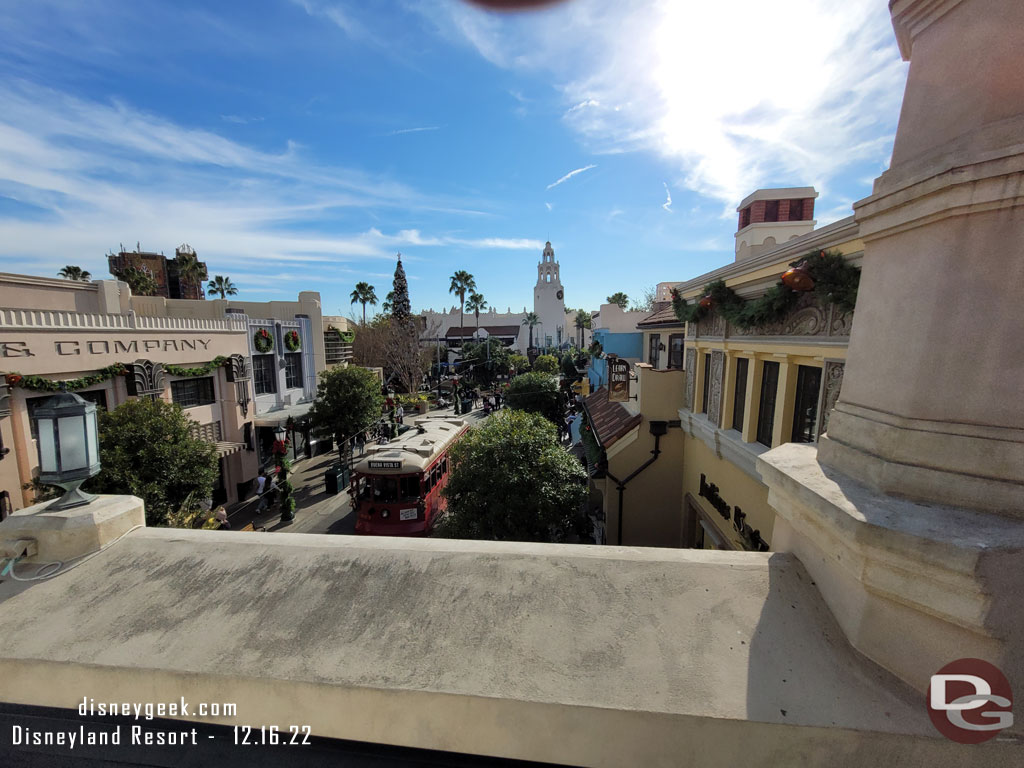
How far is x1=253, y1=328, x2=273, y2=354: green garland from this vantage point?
17734 millimetres

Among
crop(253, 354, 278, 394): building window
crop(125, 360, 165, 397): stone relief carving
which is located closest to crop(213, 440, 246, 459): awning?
crop(125, 360, 165, 397): stone relief carving

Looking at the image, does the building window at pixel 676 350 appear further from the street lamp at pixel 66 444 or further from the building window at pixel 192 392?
the building window at pixel 192 392

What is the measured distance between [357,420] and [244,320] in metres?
6.10

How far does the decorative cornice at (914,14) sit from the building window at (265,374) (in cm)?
2036

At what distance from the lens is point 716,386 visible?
25.5ft

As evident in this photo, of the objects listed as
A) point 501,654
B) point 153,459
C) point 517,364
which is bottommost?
point 517,364

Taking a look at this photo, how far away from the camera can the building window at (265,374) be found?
717 inches

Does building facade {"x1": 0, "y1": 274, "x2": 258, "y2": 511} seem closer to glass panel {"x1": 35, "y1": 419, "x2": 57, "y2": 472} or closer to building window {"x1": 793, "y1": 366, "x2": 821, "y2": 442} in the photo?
glass panel {"x1": 35, "y1": 419, "x2": 57, "y2": 472}

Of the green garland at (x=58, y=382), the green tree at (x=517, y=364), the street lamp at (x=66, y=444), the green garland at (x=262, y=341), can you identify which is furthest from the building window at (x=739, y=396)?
the green tree at (x=517, y=364)

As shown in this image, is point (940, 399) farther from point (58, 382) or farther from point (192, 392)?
point (192, 392)

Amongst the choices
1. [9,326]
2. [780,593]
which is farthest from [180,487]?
[780,593]

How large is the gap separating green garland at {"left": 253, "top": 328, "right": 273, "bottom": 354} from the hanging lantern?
18.9m

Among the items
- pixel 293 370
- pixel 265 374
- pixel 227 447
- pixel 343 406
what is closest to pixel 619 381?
pixel 343 406

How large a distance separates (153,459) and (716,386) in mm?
11505
